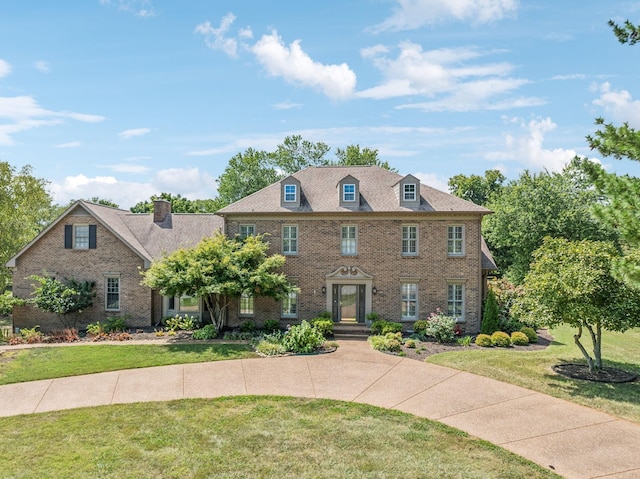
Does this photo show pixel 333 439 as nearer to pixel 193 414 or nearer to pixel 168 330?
pixel 193 414

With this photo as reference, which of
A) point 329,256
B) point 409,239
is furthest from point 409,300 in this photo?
point 329,256

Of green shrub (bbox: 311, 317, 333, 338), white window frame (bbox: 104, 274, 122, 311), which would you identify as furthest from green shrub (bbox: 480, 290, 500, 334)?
white window frame (bbox: 104, 274, 122, 311)

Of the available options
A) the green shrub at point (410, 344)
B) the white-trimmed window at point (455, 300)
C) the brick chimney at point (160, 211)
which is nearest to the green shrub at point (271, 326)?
the green shrub at point (410, 344)

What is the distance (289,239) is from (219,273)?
4.21m

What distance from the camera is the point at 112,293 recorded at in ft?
74.5

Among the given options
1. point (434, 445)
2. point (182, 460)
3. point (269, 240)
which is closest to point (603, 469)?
point (434, 445)

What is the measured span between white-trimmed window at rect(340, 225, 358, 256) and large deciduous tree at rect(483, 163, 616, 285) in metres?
15.0

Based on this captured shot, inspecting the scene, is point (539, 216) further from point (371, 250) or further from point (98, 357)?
point (98, 357)

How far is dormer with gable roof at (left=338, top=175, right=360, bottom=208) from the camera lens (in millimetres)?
21922

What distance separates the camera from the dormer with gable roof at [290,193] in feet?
73.0

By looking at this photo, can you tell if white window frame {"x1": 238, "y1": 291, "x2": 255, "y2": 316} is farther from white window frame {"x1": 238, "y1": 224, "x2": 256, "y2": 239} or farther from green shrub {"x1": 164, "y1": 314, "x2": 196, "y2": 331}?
white window frame {"x1": 238, "y1": 224, "x2": 256, "y2": 239}

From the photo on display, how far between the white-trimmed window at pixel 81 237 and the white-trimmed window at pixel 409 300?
54.4 ft

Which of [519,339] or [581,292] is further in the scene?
[519,339]

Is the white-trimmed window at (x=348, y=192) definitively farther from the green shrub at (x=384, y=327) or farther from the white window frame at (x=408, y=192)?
the green shrub at (x=384, y=327)
